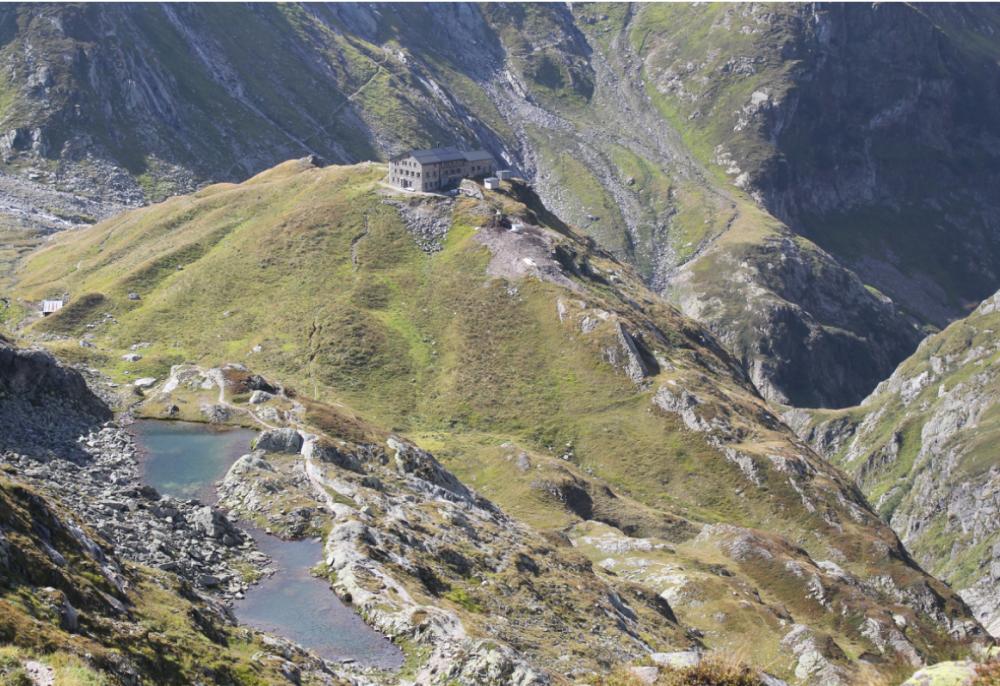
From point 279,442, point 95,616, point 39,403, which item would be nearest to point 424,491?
point 279,442

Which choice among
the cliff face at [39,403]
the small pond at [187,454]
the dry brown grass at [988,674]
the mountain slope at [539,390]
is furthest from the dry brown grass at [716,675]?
the mountain slope at [539,390]

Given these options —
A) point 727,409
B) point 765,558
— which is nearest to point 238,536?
point 765,558

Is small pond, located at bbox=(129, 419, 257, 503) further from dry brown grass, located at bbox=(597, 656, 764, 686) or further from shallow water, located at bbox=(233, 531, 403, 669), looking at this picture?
dry brown grass, located at bbox=(597, 656, 764, 686)

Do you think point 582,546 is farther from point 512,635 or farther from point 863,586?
point 512,635

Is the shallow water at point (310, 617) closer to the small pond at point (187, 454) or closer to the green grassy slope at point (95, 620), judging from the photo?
the green grassy slope at point (95, 620)

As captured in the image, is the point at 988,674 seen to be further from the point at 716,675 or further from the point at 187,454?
the point at 187,454

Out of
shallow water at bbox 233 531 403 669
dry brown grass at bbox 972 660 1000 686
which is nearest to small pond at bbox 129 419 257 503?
shallow water at bbox 233 531 403 669
